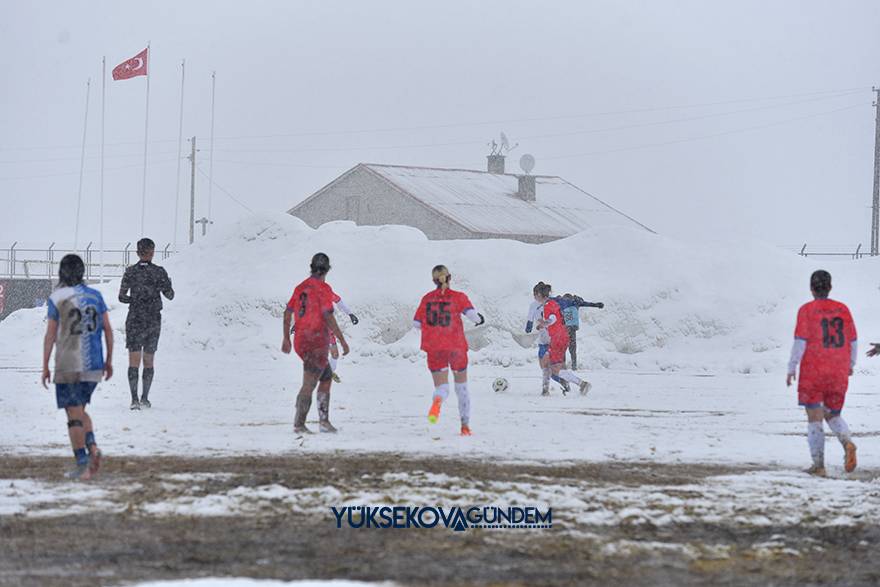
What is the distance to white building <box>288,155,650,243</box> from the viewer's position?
58094mm

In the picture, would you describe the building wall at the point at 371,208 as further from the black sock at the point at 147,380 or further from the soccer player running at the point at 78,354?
the soccer player running at the point at 78,354

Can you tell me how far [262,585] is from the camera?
662 cm

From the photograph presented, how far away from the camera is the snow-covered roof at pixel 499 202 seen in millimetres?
59125

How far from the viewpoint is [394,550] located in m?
7.72

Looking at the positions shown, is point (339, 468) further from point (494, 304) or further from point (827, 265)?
point (827, 265)

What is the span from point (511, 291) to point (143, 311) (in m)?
21.3

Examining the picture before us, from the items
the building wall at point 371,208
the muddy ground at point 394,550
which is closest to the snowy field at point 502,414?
the muddy ground at point 394,550

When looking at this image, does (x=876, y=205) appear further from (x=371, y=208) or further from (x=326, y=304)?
(x=326, y=304)

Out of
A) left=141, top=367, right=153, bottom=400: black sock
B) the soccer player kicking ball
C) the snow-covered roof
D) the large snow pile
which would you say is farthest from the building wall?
the soccer player kicking ball

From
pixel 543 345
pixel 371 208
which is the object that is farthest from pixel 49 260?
pixel 543 345

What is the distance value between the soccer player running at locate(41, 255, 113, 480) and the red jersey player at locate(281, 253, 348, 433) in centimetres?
342

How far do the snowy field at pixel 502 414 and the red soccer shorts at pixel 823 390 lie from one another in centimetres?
58

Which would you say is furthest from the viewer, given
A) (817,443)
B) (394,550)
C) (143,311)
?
(143,311)

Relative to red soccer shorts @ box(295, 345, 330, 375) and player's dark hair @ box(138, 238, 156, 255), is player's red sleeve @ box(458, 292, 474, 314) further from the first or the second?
player's dark hair @ box(138, 238, 156, 255)
